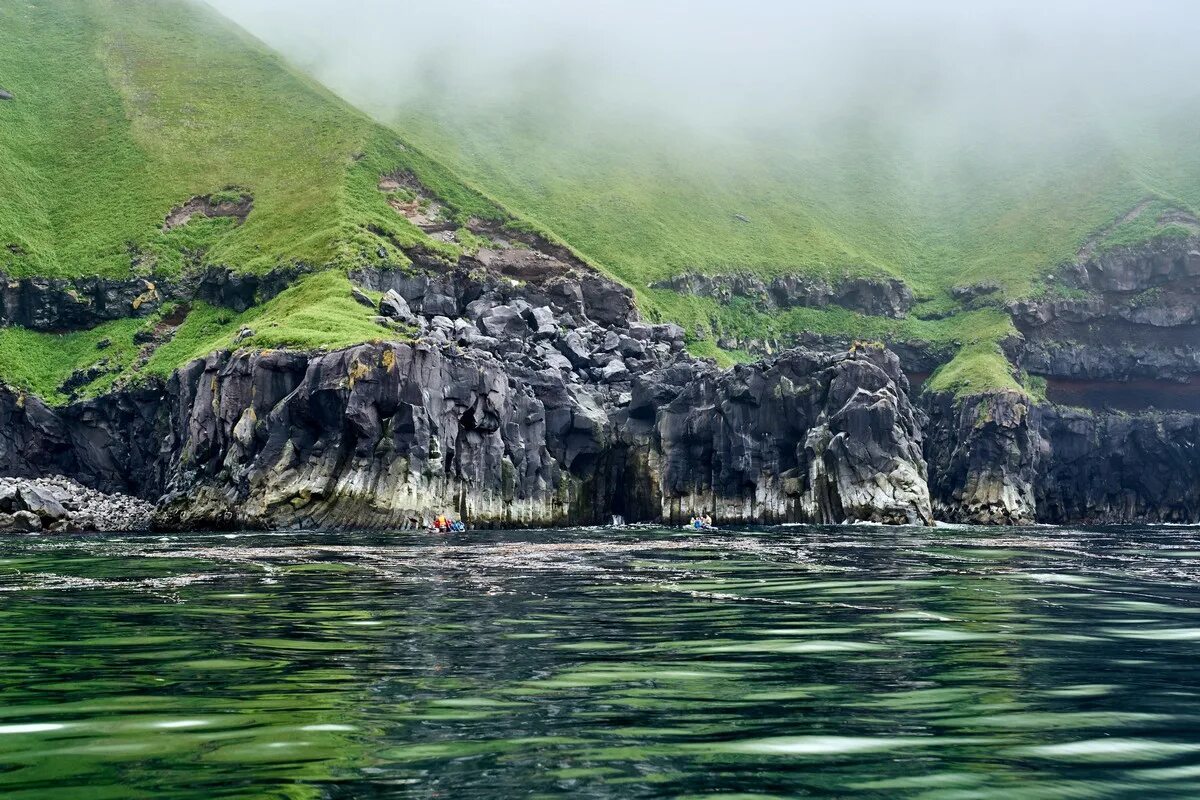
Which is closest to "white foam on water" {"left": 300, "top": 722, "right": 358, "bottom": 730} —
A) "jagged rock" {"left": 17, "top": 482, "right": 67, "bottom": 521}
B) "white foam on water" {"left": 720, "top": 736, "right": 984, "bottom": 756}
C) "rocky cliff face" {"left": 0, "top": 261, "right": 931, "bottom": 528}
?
"white foam on water" {"left": 720, "top": 736, "right": 984, "bottom": 756}

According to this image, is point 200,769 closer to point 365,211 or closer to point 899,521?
point 899,521

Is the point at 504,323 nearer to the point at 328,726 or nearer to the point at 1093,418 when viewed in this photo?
the point at 1093,418

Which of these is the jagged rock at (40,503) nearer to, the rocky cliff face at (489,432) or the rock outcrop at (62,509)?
the rock outcrop at (62,509)

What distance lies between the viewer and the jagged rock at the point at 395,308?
127 metres

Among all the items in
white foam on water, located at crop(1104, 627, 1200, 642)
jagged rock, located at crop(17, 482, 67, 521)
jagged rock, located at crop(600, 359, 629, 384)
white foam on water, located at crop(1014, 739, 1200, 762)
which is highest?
jagged rock, located at crop(600, 359, 629, 384)

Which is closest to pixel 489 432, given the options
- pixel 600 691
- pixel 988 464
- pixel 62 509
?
pixel 62 509

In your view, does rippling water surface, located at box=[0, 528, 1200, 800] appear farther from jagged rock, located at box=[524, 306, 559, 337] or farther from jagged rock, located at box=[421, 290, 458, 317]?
jagged rock, located at box=[421, 290, 458, 317]

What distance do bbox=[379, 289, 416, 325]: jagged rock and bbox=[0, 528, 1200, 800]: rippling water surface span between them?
98.6 meters

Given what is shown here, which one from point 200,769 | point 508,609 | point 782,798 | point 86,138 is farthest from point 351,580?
point 86,138

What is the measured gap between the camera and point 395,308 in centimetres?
12938

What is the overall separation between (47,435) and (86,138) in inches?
3601

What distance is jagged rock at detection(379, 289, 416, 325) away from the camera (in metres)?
127

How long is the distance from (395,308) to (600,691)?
120 metres

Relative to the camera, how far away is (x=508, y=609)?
23469 millimetres
